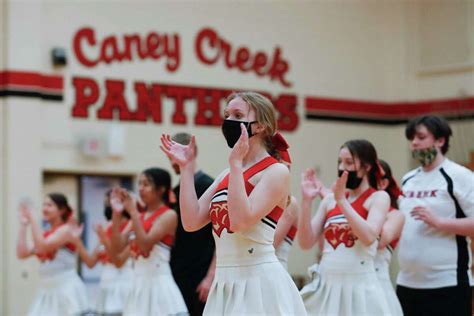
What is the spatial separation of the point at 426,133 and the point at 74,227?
4.68 m

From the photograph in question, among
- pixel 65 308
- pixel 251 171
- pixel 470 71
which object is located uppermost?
pixel 470 71

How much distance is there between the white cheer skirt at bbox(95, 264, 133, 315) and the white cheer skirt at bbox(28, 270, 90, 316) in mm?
1627

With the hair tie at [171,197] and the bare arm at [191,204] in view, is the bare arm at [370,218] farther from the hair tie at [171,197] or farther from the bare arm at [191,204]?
the hair tie at [171,197]

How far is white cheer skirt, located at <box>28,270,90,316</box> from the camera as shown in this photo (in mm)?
10375

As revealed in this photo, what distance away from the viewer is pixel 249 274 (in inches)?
201

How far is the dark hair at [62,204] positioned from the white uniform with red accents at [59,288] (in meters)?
0.29

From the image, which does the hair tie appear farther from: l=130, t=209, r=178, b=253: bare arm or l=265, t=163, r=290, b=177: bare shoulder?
l=265, t=163, r=290, b=177: bare shoulder

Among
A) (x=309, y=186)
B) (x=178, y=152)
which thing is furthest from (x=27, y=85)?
(x=178, y=152)

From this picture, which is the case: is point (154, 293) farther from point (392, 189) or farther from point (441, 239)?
point (441, 239)

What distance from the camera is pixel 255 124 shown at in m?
5.21

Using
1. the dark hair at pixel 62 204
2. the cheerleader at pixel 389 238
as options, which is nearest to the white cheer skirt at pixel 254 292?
the cheerleader at pixel 389 238

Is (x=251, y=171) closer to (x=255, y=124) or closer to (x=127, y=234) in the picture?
(x=255, y=124)

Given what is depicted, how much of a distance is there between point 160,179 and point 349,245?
84.9 inches

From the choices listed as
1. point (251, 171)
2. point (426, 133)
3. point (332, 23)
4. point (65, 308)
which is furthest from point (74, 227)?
point (332, 23)
